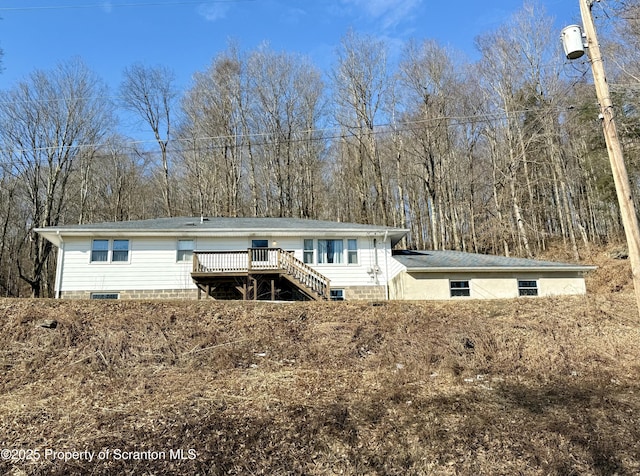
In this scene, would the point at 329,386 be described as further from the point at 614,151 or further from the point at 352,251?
the point at 352,251

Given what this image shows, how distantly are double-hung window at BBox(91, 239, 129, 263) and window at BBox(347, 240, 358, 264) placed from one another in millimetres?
9488

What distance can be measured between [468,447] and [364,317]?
5.83 metres

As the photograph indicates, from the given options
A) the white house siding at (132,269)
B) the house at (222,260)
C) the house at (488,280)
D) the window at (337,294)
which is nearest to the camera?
the house at (222,260)

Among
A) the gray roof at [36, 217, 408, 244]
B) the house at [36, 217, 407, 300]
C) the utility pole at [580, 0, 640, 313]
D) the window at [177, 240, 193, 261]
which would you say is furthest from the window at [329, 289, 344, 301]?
the utility pole at [580, 0, 640, 313]

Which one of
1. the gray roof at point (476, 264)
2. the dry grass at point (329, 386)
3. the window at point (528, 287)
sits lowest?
the dry grass at point (329, 386)

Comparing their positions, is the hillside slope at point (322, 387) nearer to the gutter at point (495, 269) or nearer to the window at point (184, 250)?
the gutter at point (495, 269)

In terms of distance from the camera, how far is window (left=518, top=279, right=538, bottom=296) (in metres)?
16.9

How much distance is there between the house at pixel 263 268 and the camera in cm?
1650

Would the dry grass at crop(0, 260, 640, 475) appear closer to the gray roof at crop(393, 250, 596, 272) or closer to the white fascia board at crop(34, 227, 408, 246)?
the gray roof at crop(393, 250, 596, 272)

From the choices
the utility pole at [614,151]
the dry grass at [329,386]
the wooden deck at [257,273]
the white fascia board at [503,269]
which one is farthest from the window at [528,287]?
the utility pole at [614,151]

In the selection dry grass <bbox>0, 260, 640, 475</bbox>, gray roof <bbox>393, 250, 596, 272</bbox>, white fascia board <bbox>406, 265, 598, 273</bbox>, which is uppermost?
gray roof <bbox>393, 250, 596, 272</bbox>

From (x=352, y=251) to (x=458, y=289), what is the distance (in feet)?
15.6

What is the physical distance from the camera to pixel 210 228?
17453 mm

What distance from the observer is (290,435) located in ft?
18.7
